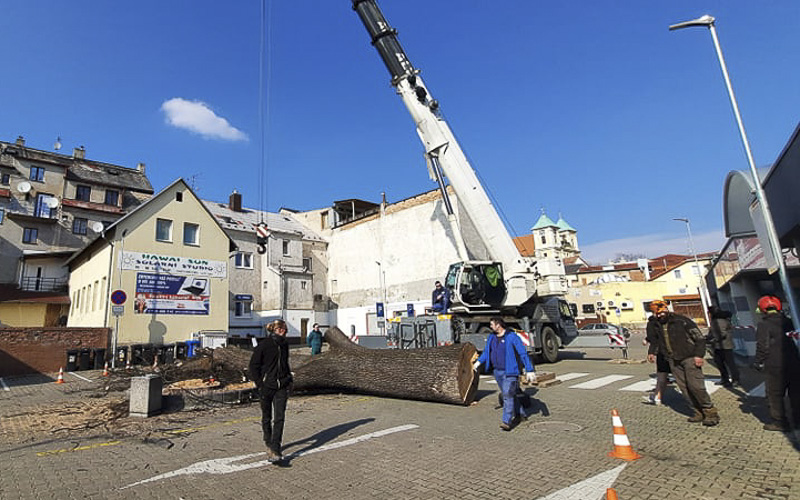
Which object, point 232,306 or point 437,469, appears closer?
point 437,469

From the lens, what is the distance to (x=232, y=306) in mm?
32219

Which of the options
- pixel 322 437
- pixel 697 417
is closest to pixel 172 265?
pixel 322 437

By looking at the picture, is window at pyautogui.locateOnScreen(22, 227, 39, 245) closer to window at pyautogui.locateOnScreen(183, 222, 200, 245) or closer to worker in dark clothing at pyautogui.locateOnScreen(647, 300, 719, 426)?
window at pyautogui.locateOnScreen(183, 222, 200, 245)

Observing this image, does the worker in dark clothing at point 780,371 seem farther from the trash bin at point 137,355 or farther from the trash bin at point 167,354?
the trash bin at point 137,355

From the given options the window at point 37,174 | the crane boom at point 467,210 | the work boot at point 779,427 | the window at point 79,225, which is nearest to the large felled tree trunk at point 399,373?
the work boot at point 779,427

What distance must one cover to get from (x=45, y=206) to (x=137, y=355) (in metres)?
22.0

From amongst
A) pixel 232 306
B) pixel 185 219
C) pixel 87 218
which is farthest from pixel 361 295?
pixel 87 218

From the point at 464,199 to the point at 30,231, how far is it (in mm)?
33079

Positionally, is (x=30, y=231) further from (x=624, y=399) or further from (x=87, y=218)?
(x=624, y=399)

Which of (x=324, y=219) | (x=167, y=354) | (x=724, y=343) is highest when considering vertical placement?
(x=324, y=219)

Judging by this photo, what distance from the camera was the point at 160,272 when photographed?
68.0 ft

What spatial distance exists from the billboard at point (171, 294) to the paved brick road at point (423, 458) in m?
15.2

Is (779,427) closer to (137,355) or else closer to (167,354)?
(167,354)

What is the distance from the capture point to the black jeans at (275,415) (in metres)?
4.76
